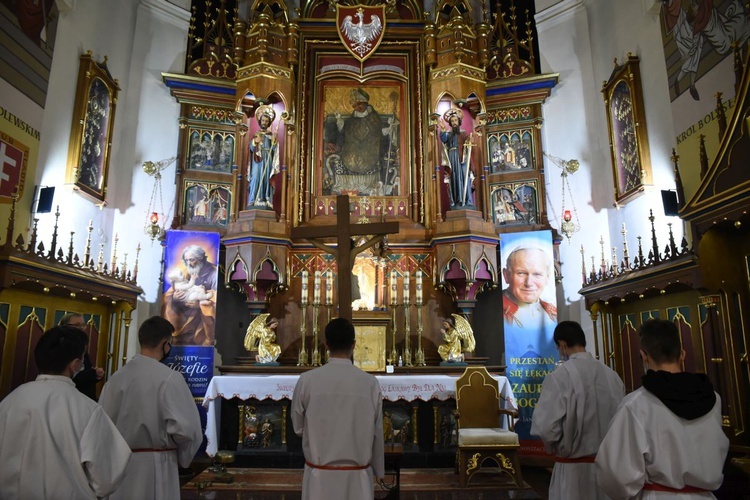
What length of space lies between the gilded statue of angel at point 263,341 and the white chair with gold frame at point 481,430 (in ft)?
9.84

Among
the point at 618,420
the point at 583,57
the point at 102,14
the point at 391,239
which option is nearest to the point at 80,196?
the point at 102,14

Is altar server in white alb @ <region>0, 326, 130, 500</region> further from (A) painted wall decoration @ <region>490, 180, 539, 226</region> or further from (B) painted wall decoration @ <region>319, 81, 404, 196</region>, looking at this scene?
(A) painted wall decoration @ <region>490, 180, 539, 226</region>

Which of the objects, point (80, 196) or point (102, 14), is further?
point (102, 14)

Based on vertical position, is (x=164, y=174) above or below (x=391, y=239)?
above

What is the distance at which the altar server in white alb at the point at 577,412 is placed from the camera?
3.77m

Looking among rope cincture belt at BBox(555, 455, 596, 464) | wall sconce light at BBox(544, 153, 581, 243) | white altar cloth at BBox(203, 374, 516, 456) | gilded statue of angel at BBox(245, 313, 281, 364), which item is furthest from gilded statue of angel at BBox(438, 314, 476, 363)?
rope cincture belt at BBox(555, 455, 596, 464)

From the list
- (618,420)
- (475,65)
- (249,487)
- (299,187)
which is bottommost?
(249,487)

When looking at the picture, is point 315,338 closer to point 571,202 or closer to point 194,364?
point 194,364

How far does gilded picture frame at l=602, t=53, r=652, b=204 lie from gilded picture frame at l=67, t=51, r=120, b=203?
27.6ft

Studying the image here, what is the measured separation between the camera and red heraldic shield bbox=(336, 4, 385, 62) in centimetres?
1055

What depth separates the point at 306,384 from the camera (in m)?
3.34

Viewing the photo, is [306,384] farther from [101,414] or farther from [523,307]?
[523,307]

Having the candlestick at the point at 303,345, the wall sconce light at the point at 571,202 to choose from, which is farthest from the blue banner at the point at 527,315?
the candlestick at the point at 303,345

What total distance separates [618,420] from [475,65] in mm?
8595
